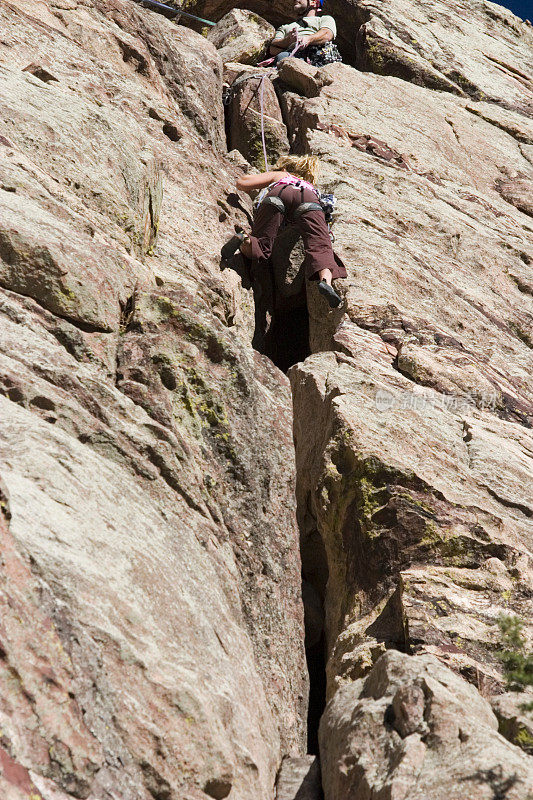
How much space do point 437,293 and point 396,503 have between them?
4.76 m

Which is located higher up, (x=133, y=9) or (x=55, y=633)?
(x=133, y=9)

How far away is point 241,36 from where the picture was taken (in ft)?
67.0

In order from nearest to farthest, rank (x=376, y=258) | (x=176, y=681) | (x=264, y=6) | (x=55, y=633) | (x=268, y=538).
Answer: (x=55, y=633) < (x=176, y=681) < (x=268, y=538) < (x=376, y=258) < (x=264, y=6)

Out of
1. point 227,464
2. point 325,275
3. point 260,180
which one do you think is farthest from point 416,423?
point 260,180

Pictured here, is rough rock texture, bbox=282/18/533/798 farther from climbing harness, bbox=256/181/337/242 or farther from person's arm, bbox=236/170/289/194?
person's arm, bbox=236/170/289/194

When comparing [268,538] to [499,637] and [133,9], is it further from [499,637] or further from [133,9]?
[133,9]

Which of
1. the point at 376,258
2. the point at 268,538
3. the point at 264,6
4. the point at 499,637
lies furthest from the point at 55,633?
the point at 264,6

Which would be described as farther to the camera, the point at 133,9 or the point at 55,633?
the point at 133,9

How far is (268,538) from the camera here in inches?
297

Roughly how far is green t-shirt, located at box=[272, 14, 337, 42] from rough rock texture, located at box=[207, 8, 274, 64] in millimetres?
678

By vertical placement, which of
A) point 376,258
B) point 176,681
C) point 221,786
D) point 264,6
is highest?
point 264,6

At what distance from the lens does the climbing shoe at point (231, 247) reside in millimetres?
11219

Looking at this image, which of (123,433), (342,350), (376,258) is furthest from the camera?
(376,258)

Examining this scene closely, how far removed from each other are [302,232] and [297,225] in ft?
0.78
